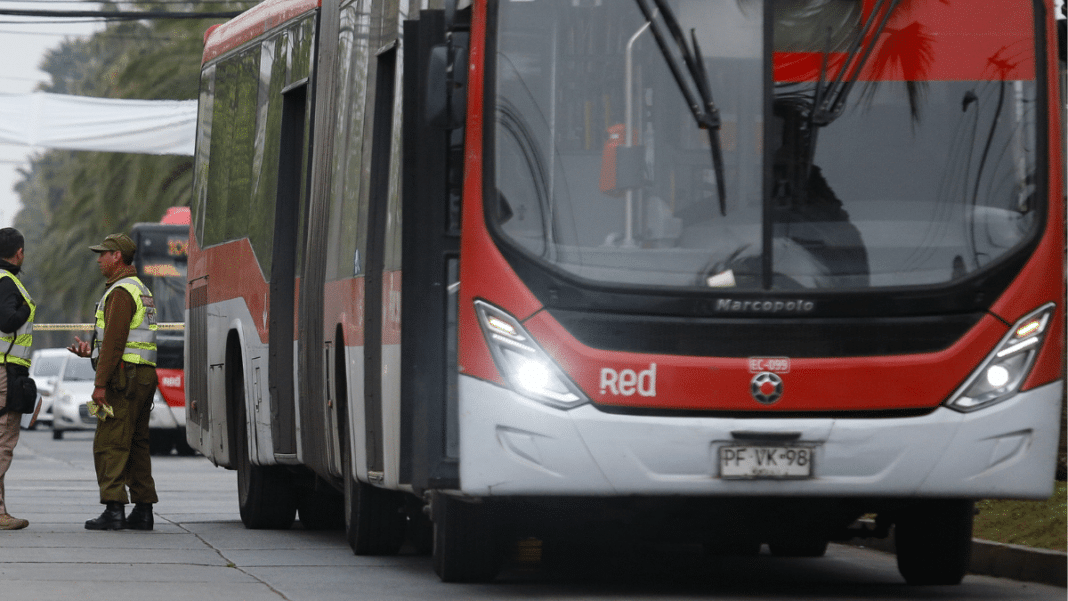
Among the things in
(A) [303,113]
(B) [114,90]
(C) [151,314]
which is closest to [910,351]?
(A) [303,113]

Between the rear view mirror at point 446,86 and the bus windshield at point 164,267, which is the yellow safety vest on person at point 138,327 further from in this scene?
the bus windshield at point 164,267

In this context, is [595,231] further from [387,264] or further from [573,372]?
[387,264]

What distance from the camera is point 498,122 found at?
28.7ft

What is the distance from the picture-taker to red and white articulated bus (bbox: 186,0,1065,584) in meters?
8.57

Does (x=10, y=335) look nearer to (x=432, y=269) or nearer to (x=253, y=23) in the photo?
(x=253, y=23)

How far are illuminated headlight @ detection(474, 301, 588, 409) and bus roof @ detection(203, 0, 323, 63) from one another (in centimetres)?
435

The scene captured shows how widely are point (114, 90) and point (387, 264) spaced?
37.1m

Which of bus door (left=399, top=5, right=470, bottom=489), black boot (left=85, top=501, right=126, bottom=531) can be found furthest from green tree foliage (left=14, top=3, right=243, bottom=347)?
bus door (left=399, top=5, right=470, bottom=489)

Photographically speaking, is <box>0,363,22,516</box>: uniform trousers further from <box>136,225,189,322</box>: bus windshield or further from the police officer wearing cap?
<box>136,225,189,322</box>: bus windshield

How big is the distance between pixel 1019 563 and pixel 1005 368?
2.36 meters

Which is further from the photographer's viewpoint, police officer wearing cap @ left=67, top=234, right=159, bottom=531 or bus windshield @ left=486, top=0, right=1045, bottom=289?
police officer wearing cap @ left=67, top=234, right=159, bottom=531

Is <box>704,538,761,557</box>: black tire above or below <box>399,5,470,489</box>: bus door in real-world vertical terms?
below

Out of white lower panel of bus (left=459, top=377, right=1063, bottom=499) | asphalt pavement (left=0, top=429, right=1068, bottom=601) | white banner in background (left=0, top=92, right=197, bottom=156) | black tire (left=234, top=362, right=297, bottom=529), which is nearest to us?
white lower panel of bus (left=459, top=377, right=1063, bottom=499)

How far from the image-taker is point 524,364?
858cm
